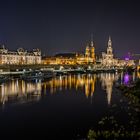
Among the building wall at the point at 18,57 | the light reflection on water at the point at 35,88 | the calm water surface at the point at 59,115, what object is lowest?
the calm water surface at the point at 59,115

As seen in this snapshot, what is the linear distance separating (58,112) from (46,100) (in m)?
4.06

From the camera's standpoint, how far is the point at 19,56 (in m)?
68.2

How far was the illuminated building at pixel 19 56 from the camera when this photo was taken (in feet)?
206

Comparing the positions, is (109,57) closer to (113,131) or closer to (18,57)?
(18,57)

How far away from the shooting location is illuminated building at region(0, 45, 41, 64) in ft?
206

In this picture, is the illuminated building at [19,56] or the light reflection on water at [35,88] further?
the illuminated building at [19,56]

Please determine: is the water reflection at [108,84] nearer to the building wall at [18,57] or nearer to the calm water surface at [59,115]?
the calm water surface at [59,115]

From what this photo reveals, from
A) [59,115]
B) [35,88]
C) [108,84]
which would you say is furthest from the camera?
[108,84]

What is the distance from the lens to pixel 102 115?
13.6m

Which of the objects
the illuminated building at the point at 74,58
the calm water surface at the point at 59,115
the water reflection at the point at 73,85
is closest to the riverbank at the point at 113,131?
the calm water surface at the point at 59,115

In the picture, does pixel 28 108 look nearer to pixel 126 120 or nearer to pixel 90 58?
pixel 126 120

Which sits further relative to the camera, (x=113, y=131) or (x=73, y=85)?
(x=73, y=85)

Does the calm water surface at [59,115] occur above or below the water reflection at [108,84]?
below

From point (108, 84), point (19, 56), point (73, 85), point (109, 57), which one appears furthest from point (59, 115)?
point (109, 57)
